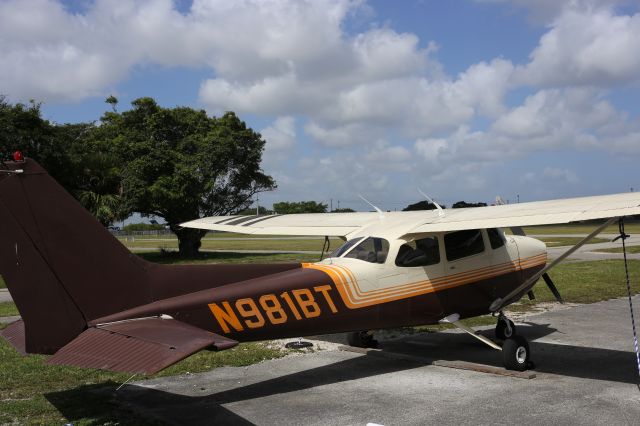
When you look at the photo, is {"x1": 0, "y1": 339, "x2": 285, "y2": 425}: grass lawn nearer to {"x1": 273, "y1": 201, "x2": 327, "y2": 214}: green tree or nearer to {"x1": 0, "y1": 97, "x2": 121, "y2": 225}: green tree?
{"x1": 0, "y1": 97, "x2": 121, "y2": 225}: green tree

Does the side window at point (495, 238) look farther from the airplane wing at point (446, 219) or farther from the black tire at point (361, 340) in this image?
the black tire at point (361, 340)

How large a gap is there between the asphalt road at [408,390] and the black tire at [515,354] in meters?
0.28

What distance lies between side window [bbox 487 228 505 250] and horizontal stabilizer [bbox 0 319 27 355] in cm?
696

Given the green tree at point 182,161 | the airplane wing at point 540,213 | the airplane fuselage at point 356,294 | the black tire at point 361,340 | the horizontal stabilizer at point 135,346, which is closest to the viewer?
the horizontal stabilizer at point 135,346

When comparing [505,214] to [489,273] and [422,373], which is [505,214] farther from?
[422,373]

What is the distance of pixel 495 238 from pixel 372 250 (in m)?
2.48

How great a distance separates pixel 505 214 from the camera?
331 inches

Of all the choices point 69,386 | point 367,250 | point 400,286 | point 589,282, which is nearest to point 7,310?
point 69,386

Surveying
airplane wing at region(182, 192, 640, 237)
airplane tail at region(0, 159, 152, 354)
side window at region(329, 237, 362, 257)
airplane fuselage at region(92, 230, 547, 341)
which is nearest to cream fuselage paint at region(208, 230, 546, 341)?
airplane fuselage at region(92, 230, 547, 341)

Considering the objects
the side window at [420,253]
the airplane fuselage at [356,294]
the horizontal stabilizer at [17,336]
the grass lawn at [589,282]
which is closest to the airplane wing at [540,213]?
the side window at [420,253]

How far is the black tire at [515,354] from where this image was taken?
843 centimetres

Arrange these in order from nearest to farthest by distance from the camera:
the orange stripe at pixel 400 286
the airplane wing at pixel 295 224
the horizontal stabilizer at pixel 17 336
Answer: the horizontal stabilizer at pixel 17 336
the orange stripe at pixel 400 286
the airplane wing at pixel 295 224

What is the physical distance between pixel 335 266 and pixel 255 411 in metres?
2.25

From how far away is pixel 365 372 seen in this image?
28.8 ft
